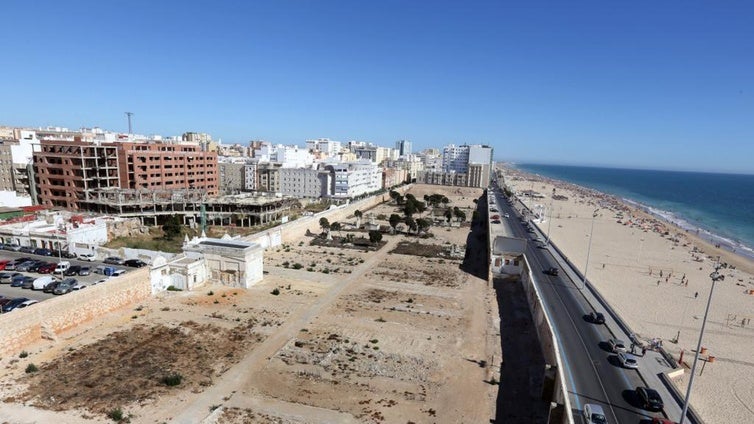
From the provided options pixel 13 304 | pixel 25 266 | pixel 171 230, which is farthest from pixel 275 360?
pixel 171 230

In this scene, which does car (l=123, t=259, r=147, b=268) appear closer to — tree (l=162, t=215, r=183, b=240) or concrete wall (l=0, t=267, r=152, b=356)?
concrete wall (l=0, t=267, r=152, b=356)

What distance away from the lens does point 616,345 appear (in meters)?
28.2

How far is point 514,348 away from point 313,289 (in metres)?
20.6

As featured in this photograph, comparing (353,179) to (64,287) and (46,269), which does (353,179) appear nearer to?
(46,269)

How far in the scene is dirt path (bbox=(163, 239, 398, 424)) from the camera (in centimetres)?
2106

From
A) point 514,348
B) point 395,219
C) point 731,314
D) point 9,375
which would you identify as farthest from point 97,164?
point 731,314

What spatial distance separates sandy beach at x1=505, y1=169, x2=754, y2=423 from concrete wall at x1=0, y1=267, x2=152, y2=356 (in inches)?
1668

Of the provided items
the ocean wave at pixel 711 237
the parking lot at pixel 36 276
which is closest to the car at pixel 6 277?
the parking lot at pixel 36 276

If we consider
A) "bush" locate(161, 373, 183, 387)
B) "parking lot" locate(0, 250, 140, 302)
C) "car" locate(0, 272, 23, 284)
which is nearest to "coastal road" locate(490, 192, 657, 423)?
"bush" locate(161, 373, 183, 387)

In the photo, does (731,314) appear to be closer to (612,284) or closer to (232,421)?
(612,284)

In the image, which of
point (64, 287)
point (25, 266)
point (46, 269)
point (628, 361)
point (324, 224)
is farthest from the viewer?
point (324, 224)

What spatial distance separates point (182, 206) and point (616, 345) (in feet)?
220

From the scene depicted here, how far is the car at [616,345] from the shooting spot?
2781 cm

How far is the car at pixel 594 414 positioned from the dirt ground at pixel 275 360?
500 cm
